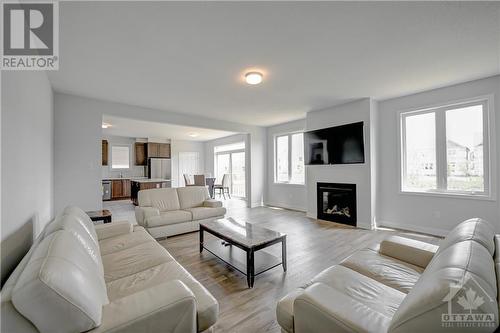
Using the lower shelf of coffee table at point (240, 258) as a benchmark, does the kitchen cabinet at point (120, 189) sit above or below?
above

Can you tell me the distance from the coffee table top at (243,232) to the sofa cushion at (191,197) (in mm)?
1403

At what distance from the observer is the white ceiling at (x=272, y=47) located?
179cm

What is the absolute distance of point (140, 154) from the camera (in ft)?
29.0

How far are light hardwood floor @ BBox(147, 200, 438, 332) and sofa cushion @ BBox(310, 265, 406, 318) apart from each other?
64 cm

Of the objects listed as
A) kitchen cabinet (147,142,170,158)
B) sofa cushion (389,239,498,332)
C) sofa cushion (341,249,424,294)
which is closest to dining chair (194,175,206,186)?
kitchen cabinet (147,142,170,158)

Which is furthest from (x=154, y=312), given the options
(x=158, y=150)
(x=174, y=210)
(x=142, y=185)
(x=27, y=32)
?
(x=158, y=150)

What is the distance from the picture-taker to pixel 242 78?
310cm

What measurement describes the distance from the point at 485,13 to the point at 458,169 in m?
2.65

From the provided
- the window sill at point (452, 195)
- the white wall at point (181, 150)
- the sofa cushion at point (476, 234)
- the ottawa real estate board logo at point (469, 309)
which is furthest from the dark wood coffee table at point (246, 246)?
the white wall at point (181, 150)

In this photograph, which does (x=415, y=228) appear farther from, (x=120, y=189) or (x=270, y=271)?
(x=120, y=189)

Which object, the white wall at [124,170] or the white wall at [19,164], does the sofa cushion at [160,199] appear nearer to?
the white wall at [19,164]

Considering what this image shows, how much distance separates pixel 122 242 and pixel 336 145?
166 inches

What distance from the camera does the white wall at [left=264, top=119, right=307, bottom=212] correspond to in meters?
5.84

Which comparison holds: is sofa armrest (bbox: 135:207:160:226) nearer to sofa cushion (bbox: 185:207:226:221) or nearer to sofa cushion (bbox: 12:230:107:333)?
sofa cushion (bbox: 185:207:226:221)
